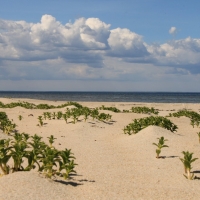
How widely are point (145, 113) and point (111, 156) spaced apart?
53.5ft

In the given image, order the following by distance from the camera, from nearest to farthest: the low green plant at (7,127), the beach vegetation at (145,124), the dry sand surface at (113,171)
→ the dry sand surface at (113,171)
the low green plant at (7,127)
the beach vegetation at (145,124)

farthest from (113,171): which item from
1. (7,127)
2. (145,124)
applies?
(7,127)

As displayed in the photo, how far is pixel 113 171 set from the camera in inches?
372

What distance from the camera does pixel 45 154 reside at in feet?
26.1

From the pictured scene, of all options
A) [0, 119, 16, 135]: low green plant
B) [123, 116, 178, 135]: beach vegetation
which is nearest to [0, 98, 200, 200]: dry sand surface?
[123, 116, 178, 135]: beach vegetation

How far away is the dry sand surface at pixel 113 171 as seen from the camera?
687 centimetres

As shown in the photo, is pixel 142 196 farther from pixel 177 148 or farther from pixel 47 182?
pixel 177 148

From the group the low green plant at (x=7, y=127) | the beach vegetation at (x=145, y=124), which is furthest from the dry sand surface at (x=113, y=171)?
the low green plant at (x=7, y=127)

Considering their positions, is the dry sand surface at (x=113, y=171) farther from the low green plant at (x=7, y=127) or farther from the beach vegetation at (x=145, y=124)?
the low green plant at (x=7, y=127)

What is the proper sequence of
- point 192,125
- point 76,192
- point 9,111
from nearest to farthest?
point 76,192
point 192,125
point 9,111

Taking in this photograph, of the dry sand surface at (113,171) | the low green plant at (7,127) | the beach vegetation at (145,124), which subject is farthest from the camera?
the beach vegetation at (145,124)

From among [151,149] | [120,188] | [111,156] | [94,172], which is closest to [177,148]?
[151,149]

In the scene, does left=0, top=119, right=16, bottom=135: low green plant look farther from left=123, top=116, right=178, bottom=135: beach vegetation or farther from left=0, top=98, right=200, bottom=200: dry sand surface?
left=123, top=116, right=178, bottom=135: beach vegetation

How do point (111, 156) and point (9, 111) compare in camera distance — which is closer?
point (111, 156)
